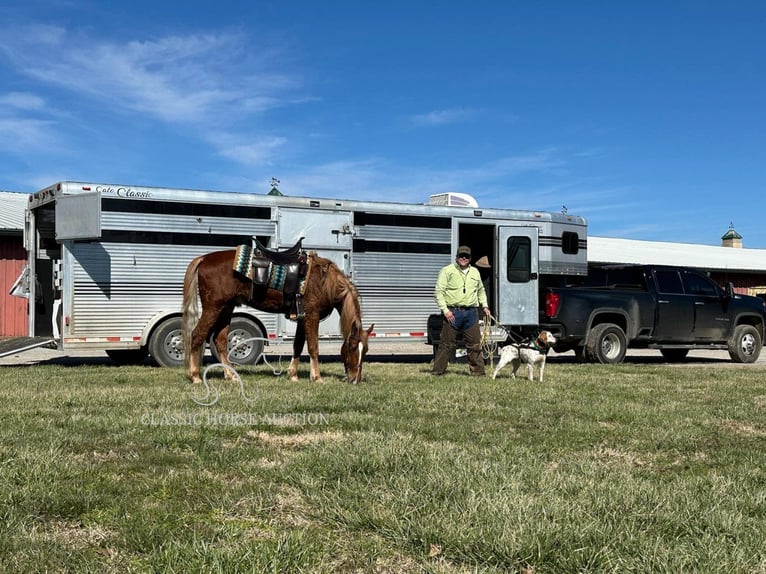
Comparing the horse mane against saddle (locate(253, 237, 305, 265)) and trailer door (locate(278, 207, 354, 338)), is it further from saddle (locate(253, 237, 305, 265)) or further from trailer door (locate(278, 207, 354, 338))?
trailer door (locate(278, 207, 354, 338))

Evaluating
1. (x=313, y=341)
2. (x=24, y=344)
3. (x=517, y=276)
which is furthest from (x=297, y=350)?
(x=517, y=276)

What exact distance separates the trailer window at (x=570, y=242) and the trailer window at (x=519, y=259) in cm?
109

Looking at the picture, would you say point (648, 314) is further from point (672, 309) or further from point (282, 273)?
point (282, 273)

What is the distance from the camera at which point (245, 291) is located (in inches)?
421

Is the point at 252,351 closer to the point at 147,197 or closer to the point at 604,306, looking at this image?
the point at 147,197

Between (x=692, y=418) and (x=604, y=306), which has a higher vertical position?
(x=604, y=306)

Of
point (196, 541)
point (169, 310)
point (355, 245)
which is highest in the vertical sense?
point (355, 245)

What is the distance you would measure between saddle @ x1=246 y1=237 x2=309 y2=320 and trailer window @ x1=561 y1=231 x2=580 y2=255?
7422 mm

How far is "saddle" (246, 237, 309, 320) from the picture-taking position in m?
10.5

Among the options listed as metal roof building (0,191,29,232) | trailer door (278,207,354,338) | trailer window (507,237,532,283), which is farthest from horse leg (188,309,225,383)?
metal roof building (0,191,29,232)

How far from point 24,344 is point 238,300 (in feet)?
15.4

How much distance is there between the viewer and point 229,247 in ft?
44.7

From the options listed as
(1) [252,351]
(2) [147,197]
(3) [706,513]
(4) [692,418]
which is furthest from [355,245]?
(3) [706,513]

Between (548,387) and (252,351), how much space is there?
589cm
